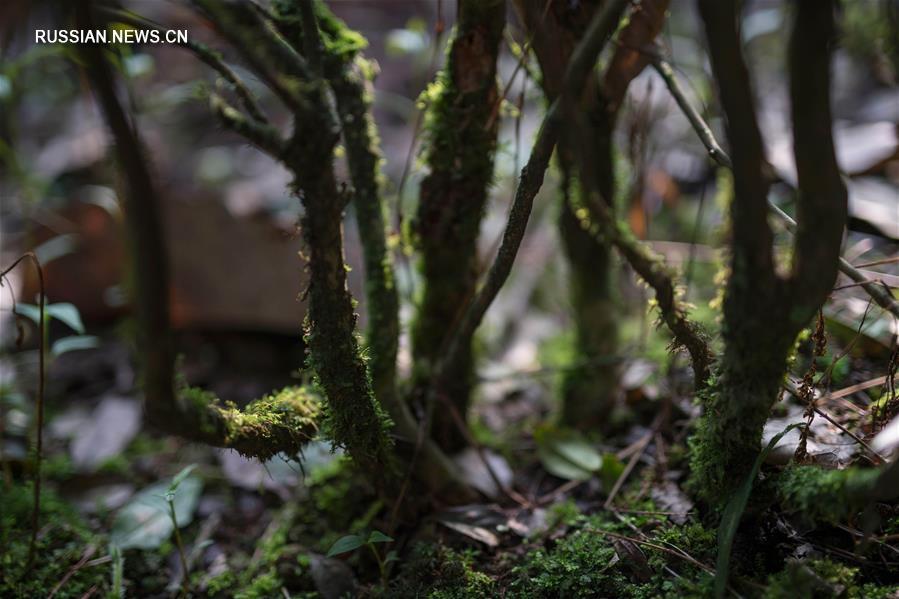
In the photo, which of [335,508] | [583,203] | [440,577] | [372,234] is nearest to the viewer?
[440,577]

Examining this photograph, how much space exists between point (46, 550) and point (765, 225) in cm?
187

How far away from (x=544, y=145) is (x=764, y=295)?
0.51 m

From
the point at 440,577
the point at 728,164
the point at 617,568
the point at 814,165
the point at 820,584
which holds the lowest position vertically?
the point at 440,577

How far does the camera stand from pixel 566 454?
74.7 inches

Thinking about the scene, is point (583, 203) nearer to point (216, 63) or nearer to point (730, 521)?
point (730, 521)

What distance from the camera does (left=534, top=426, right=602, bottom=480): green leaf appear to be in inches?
72.6

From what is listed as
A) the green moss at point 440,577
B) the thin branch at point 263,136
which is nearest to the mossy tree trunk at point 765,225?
the green moss at point 440,577

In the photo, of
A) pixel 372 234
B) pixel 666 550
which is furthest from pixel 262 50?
pixel 666 550

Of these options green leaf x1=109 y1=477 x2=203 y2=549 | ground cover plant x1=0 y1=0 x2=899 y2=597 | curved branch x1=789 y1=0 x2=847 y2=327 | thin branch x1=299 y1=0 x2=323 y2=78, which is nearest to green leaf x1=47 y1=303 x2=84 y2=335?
ground cover plant x1=0 y1=0 x2=899 y2=597

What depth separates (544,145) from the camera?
1.31m

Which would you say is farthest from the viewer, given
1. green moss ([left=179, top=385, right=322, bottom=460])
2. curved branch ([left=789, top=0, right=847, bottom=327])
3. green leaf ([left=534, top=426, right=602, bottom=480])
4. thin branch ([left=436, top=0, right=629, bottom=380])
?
green leaf ([left=534, top=426, right=602, bottom=480])

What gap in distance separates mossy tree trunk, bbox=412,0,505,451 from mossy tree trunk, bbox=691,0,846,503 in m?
0.67

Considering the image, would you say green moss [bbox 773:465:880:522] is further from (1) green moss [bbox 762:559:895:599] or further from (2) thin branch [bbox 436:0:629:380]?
(2) thin branch [bbox 436:0:629:380]

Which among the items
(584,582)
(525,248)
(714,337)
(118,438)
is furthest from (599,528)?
(525,248)
